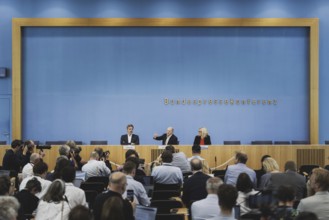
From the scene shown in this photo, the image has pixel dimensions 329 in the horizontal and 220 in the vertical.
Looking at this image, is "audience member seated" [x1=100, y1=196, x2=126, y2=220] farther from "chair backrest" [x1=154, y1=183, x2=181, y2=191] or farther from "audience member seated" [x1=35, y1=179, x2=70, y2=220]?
"chair backrest" [x1=154, y1=183, x2=181, y2=191]

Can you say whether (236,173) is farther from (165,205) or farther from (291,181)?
(165,205)

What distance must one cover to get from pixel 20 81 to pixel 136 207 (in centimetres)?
1159

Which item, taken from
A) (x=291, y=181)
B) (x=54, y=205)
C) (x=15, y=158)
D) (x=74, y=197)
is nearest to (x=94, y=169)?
(x=15, y=158)

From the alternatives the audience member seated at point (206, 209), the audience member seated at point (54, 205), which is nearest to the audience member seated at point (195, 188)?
the audience member seated at point (206, 209)

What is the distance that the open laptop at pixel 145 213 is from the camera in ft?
17.9

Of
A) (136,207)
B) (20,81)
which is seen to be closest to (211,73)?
(20,81)

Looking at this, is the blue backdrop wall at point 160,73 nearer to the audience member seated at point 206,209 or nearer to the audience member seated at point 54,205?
the audience member seated at point 206,209

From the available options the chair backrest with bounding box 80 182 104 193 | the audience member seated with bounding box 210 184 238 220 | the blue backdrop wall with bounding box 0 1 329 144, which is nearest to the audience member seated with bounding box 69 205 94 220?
the audience member seated with bounding box 210 184 238 220

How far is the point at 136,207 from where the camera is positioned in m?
5.71

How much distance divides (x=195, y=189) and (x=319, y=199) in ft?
8.20

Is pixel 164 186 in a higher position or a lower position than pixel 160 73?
lower

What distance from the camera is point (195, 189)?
7.84 metres

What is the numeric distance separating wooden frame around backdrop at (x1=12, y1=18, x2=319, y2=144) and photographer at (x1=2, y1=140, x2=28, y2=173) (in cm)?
452

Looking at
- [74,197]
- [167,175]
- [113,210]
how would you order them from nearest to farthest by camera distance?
[113,210], [74,197], [167,175]
